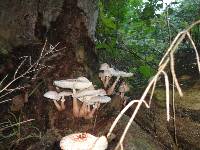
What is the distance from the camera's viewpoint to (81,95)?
3.46 meters

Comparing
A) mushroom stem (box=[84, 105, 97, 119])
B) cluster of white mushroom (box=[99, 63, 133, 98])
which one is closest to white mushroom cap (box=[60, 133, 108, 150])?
mushroom stem (box=[84, 105, 97, 119])

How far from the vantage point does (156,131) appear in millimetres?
3650

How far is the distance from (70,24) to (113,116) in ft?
4.66

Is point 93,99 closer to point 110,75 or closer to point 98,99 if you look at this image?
point 98,99

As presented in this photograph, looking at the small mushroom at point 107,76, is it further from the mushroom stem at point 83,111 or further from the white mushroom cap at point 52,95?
the white mushroom cap at point 52,95

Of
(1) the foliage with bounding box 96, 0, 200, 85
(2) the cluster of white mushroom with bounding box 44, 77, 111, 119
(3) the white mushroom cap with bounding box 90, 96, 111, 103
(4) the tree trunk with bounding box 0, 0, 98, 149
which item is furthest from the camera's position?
(1) the foliage with bounding box 96, 0, 200, 85

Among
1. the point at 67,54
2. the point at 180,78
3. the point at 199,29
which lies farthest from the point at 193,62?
the point at 67,54

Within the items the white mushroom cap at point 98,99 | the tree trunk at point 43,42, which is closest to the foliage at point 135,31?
the tree trunk at point 43,42

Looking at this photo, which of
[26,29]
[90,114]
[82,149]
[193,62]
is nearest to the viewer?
[82,149]

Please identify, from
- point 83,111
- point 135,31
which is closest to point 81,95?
point 83,111

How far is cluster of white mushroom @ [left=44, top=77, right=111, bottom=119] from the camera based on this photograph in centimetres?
343

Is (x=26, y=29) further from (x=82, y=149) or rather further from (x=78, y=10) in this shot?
(x=82, y=149)

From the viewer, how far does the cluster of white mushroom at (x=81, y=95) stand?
3434 mm

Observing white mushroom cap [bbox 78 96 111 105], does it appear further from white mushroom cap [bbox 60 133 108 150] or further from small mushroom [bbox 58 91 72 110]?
white mushroom cap [bbox 60 133 108 150]
